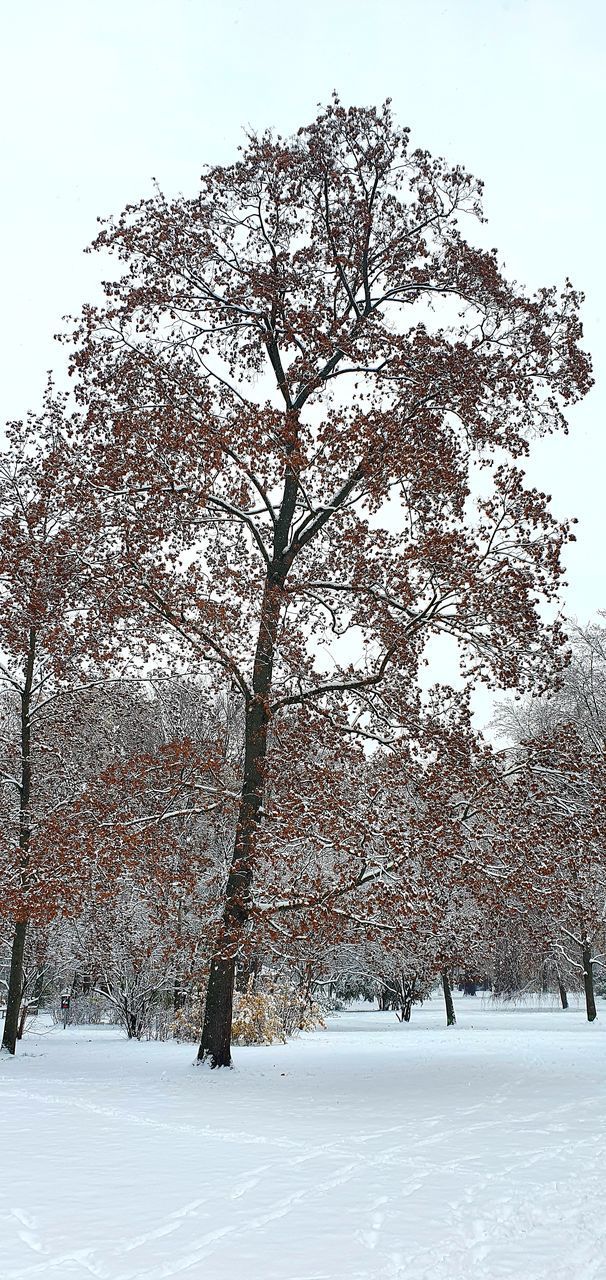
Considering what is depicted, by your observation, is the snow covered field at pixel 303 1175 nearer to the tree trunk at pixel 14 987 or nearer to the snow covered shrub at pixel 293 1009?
the tree trunk at pixel 14 987

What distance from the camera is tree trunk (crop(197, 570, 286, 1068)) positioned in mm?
11742

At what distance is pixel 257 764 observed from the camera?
12.2 metres

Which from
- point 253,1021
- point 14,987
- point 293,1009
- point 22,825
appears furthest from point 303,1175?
point 293,1009

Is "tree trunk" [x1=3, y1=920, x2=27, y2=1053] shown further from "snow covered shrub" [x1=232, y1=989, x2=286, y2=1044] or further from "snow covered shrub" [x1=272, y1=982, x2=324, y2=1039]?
"snow covered shrub" [x1=272, y1=982, x2=324, y2=1039]

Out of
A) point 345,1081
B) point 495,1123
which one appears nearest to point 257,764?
point 345,1081

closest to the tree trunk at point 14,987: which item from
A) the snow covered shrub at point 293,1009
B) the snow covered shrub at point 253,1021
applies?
the snow covered shrub at point 253,1021

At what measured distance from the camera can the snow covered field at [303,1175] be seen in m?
4.52

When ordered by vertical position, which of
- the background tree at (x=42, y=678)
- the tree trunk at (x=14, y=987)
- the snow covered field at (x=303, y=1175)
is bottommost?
the snow covered field at (x=303, y=1175)

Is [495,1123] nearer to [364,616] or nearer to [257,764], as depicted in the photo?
[257,764]

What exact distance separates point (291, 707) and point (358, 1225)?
30.7 feet

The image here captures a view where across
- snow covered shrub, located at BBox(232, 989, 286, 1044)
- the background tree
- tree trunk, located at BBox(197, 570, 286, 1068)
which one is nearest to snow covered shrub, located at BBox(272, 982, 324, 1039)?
Result: snow covered shrub, located at BBox(232, 989, 286, 1044)

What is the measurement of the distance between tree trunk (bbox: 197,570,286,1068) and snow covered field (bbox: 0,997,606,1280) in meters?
0.68

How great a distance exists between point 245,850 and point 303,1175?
19.0 ft

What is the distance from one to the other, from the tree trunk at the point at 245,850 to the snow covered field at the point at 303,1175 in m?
0.68
